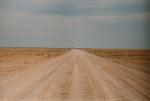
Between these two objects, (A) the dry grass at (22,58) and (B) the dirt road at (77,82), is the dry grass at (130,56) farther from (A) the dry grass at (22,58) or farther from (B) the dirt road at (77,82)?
(A) the dry grass at (22,58)

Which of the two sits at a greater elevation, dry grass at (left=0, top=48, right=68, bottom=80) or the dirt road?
dry grass at (left=0, top=48, right=68, bottom=80)

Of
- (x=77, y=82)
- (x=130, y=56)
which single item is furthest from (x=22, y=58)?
(x=130, y=56)

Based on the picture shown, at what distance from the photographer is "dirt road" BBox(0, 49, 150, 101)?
321 cm

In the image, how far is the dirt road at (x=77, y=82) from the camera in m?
3.21

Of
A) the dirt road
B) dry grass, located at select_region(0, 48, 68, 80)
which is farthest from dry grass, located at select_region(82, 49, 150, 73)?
dry grass, located at select_region(0, 48, 68, 80)

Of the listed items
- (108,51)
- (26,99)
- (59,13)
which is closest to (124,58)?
(108,51)

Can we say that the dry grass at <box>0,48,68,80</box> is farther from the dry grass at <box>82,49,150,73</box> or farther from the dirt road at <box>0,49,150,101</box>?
the dry grass at <box>82,49,150,73</box>

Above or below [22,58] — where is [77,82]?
below

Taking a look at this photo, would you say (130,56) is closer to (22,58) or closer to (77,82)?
(77,82)

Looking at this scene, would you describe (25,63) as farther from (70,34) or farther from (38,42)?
(70,34)

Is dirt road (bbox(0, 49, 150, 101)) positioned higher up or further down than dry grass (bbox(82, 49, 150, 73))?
further down

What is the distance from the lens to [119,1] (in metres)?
3.32

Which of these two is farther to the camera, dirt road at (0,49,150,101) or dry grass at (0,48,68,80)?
dry grass at (0,48,68,80)

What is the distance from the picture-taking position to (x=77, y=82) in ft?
10.7
